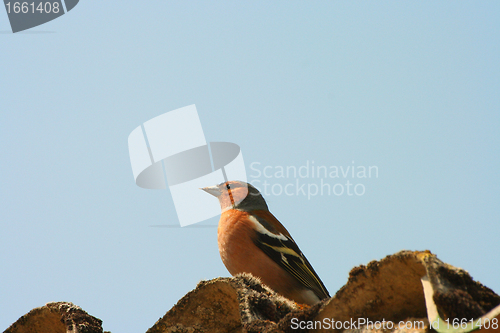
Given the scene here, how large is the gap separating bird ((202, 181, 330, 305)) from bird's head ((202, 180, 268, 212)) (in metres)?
0.67

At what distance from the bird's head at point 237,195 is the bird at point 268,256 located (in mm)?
675

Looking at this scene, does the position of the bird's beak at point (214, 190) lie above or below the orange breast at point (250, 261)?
above

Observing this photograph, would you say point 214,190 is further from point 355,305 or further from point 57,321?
point 355,305

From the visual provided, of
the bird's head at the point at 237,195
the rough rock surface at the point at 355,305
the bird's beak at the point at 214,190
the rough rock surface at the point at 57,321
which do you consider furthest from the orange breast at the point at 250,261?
the rough rock surface at the point at 57,321

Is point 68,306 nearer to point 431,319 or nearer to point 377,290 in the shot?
point 377,290

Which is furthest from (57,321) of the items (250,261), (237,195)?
(237,195)

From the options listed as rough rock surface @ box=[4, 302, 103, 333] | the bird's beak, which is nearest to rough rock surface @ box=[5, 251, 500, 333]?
rough rock surface @ box=[4, 302, 103, 333]

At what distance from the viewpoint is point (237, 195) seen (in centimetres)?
762

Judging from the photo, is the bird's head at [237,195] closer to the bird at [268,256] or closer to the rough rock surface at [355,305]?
the bird at [268,256]

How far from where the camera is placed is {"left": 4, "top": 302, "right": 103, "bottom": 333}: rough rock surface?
14.0 ft

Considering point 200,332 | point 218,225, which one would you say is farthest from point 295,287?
point 200,332

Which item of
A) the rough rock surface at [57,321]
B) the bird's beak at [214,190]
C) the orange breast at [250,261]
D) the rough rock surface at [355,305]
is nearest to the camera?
the rough rock surface at [355,305]

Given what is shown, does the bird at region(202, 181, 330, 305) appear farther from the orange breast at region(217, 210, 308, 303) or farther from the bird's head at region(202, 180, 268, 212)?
the bird's head at region(202, 180, 268, 212)

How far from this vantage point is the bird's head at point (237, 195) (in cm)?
749
